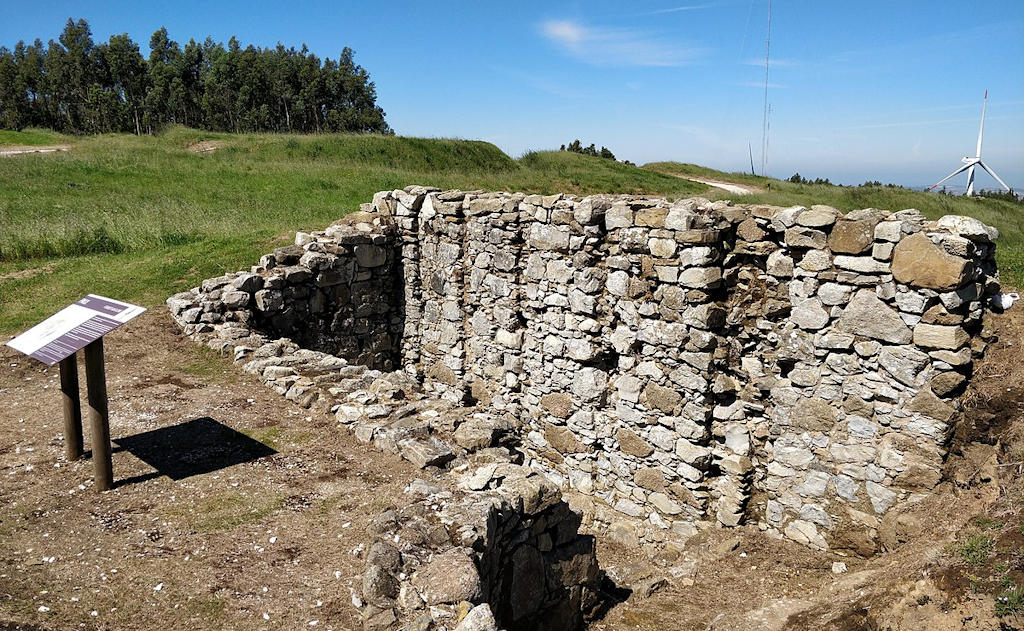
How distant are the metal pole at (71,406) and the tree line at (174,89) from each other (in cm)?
5743

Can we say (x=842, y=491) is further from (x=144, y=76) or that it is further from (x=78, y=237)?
(x=144, y=76)

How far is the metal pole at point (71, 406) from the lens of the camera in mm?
6324

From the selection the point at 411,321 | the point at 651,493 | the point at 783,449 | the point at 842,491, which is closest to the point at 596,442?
the point at 651,493

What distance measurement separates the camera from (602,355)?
9.34 metres

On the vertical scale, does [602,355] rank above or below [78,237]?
below

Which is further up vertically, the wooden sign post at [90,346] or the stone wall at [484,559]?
the wooden sign post at [90,346]

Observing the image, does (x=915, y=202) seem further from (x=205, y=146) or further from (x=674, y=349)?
(x=205, y=146)

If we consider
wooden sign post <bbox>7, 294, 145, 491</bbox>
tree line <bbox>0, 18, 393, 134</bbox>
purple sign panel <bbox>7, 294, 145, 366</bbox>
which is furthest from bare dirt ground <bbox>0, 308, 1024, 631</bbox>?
tree line <bbox>0, 18, 393, 134</bbox>

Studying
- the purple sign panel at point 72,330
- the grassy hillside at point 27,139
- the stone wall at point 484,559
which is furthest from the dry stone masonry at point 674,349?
the grassy hillside at point 27,139

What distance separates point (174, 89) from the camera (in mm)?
60344

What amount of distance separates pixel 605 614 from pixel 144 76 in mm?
69651

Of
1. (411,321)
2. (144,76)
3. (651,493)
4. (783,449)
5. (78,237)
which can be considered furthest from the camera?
(144,76)

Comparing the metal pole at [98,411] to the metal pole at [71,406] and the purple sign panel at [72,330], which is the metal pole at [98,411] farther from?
the metal pole at [71,406]

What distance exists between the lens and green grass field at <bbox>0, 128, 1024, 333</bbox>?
525 inches
